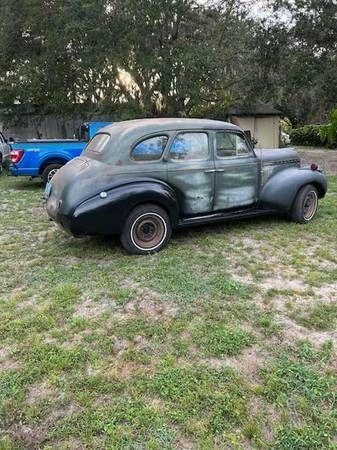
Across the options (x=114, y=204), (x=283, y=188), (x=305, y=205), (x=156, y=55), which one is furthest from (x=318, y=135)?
(x=114, y=204)

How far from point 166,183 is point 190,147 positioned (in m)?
0.70

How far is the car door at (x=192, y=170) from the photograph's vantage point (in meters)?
5.55

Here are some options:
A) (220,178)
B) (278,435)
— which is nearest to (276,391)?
(278,435)

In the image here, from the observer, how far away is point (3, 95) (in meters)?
15.1

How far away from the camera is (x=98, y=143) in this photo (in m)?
5.86

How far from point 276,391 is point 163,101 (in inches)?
549

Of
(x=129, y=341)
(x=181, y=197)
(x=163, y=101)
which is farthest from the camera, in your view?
(x=163, y=101)

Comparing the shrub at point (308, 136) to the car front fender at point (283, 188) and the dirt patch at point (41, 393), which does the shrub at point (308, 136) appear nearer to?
the car front fender at point (283, 188)

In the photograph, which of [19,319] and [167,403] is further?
[19,319]

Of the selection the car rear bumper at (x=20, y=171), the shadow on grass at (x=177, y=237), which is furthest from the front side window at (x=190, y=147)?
the car rear bumper at (x=20, y=171)

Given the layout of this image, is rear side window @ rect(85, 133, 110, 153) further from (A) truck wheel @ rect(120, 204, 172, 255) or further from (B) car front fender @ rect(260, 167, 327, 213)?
(B) car front fender @ rect(260, 167, 327, 213)

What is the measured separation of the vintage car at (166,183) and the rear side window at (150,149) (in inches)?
0.5

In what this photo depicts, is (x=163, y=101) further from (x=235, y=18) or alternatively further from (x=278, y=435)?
(x=278, y=435)

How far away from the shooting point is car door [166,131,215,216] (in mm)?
5555
